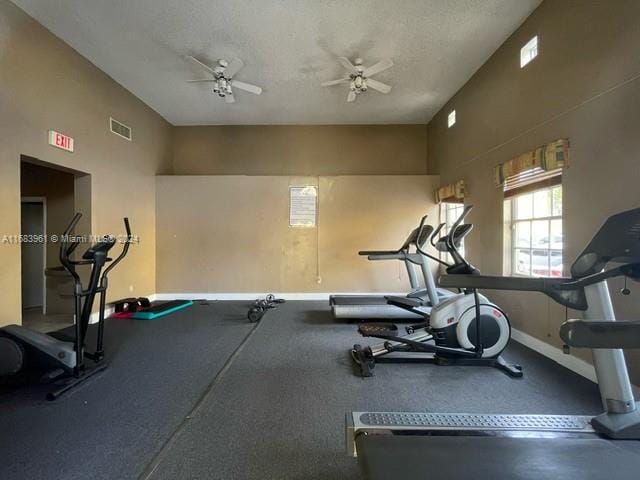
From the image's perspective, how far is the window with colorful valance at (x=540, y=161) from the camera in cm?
278

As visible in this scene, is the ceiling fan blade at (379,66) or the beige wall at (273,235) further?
the beige wall at (273,235)

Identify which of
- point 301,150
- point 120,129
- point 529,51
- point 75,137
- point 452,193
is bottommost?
point 452,193

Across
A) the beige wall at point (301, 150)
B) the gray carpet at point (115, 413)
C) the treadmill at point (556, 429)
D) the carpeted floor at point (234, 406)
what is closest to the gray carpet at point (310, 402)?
the carpeted floor at point (234, 406)

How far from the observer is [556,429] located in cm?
155

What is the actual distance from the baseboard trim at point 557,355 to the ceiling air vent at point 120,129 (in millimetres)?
6163

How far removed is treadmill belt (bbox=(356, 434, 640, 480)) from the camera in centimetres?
121

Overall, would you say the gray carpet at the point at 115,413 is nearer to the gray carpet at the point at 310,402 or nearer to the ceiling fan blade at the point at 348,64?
the gray carpet at the point at 310,402

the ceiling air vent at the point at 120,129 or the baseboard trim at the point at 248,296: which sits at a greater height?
the ceiling air vent at the point at 120,129

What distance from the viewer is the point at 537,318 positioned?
128 inches

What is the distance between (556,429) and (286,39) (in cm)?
430

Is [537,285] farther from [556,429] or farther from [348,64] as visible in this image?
[348,64]

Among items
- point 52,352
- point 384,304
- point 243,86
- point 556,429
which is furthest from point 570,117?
point 52,352

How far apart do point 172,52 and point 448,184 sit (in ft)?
15.1

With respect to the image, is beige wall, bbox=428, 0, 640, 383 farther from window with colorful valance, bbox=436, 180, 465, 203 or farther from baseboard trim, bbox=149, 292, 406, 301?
baseboard trim, bbox=149, 292, 406, 301
